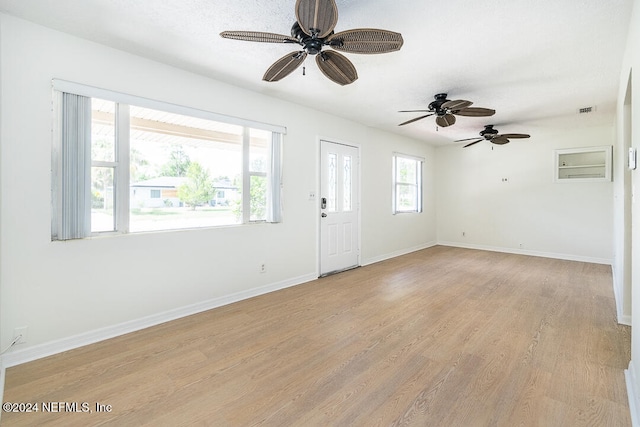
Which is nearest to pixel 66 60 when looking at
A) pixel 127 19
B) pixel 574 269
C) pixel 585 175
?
pixel 127 19

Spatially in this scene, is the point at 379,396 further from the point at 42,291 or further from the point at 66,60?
the point at 66,60

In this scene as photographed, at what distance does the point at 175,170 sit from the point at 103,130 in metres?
0.70

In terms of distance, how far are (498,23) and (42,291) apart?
4131mm

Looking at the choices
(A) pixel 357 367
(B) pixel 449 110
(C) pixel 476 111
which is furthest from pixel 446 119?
(A) pixel 357 367

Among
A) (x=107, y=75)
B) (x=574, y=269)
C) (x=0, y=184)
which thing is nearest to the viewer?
(x=0, y=184)

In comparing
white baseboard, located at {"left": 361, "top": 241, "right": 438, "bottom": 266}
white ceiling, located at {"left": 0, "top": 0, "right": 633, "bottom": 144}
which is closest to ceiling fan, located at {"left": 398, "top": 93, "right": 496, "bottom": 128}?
white ceiling, located at {"left": 0, "top": 0, "right": 633, "bottom": 144}

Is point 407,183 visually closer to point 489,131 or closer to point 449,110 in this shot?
point 489,131

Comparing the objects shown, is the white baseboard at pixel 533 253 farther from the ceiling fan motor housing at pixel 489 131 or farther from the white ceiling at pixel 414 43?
the white ceiling at pixel 414 43

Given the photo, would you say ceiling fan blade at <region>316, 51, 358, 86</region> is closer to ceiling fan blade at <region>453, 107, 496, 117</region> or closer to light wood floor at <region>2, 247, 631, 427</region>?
ceiling fan blade at <region>453, 107, 496, 117</region>

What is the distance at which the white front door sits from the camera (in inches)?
181

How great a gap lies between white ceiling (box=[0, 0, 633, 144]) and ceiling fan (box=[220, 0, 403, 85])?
312 millimetres

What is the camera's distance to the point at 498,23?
2189 millimetres

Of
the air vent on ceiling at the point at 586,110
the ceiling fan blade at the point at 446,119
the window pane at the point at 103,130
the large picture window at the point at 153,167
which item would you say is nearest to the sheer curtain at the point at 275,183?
the large picture window at the point at 153,167

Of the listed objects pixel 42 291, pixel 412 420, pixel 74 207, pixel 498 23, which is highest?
pixel 498 23
